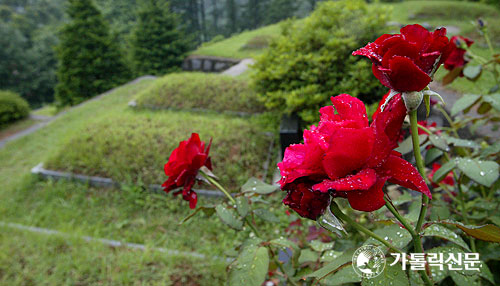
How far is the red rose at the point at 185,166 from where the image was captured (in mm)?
731

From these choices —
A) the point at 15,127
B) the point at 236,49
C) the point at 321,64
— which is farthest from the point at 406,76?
the point at 236,49

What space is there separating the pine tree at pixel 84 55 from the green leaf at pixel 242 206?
35.4ft

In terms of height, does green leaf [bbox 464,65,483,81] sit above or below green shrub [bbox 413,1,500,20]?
above

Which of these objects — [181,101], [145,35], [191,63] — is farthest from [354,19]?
[145,35]

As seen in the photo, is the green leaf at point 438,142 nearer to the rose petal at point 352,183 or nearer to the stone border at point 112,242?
the rose petal at point 352,183

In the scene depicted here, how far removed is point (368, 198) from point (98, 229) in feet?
7.01

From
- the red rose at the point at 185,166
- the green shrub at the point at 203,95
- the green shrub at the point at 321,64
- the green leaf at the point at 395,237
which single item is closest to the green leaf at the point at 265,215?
the red rose at the point at 185,166

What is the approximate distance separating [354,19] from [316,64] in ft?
2.07

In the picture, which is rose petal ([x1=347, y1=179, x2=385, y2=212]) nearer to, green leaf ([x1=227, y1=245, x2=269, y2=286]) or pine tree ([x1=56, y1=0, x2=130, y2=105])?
green leaf ([x1=227, y1=245, x2=269, y2=286])

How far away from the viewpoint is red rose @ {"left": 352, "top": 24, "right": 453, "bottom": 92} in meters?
0.37

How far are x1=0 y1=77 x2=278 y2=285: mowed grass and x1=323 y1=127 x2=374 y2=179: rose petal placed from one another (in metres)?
1.38

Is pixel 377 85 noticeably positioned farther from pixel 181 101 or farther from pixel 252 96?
pixel 181 101

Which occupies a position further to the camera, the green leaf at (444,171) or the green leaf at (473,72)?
the green leaf at (473,72)

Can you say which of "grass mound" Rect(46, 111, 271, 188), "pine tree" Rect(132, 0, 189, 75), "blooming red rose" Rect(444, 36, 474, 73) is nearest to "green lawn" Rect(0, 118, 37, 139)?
"grass mound" Rect(46, 111, 271, 188)
